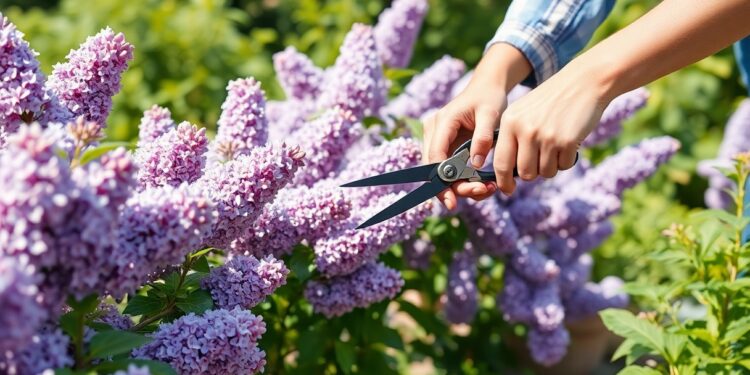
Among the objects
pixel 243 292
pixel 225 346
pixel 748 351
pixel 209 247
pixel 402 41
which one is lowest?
pixel 748 351

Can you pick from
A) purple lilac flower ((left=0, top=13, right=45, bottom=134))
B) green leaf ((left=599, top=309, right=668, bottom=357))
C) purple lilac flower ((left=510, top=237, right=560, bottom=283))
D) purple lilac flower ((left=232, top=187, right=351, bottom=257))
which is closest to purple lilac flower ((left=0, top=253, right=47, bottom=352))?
purple lilac flower ((left=0, top=13, right=45, bottom=134))

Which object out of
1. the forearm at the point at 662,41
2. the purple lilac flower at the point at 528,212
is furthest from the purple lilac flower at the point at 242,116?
the purple lilac flower at the point at 528,212

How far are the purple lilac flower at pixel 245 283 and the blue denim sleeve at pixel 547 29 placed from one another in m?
0.87

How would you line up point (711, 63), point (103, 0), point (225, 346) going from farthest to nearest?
point (711, 63) → point (103, 0) → point (225, 346)

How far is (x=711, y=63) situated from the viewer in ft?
15.4

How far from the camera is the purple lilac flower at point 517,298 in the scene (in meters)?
2.63

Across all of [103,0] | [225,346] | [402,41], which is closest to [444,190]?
[225,346]

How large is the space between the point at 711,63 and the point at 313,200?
3738mm

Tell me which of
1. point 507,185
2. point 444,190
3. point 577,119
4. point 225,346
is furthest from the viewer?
point 444,190

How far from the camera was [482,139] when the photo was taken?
1.55 meters

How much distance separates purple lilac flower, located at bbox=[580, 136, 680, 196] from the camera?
250cm

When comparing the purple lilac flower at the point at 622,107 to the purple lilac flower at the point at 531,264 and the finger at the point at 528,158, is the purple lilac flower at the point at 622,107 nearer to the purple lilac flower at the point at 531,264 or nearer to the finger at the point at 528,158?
the purple lilac flower at the point at 531,264

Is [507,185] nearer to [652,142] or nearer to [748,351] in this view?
[748,351]

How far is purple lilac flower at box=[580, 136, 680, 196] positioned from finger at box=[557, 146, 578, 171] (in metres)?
1.18
